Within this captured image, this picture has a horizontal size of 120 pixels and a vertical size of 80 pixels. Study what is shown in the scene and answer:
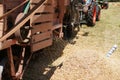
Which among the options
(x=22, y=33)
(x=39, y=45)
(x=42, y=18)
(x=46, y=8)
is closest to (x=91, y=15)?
(x=46, y=8)

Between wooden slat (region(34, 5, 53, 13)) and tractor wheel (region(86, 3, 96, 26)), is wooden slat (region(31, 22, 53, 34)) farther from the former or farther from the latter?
tractor wheel (region(86, 3, 96, 26))

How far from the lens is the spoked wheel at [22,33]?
5.10 m

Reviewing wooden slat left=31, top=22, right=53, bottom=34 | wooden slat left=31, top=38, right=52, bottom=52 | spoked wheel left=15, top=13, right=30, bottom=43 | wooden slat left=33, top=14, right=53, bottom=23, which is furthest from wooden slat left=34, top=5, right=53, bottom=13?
wooden slat left=31, top=38, right=52, bottom=52

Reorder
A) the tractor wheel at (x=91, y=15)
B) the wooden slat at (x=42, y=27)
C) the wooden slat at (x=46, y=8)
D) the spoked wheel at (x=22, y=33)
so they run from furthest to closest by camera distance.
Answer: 1. the tractor wheel at (x=91, y=15)
2. the wooden slat at (x=46, y=8)
3. the wooden slat at (x=42, y=27)
4. the spoked wheel at (x=22, y=33)

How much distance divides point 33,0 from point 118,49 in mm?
4307

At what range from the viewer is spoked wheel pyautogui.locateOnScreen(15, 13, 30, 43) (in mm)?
5098

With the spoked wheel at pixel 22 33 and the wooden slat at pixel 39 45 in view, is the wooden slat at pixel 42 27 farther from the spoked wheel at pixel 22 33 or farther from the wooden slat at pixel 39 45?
the wooden slat at pixel 39 45

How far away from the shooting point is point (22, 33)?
538cm

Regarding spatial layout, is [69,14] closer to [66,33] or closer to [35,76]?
[66,33]

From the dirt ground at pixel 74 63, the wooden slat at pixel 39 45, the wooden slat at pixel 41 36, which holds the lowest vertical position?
the dirt ground at pixel 74 63

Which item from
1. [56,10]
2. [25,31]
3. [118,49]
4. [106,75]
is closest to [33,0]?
[25,31]

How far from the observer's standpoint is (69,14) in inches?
347

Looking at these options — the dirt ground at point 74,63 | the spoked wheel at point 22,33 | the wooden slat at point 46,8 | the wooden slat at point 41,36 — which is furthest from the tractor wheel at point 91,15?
the spoked wheel at point 22,33

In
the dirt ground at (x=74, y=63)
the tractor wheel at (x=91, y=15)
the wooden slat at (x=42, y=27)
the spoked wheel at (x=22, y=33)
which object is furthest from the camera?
the tractor wheel at (x=91, y=15)
